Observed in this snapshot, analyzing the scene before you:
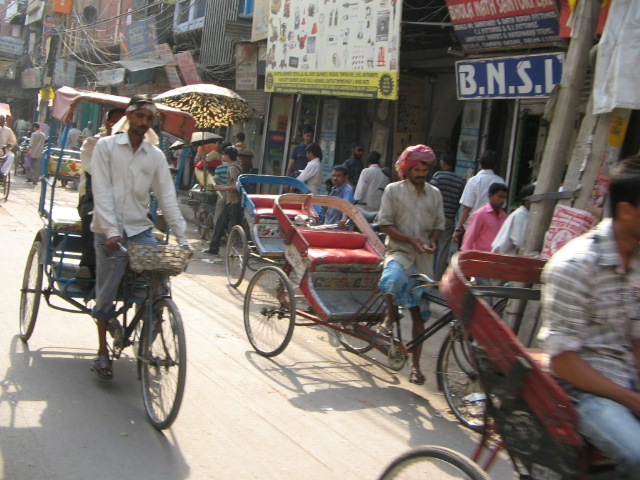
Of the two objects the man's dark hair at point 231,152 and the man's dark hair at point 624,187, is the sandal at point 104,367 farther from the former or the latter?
the man's dark hair at point 231,152

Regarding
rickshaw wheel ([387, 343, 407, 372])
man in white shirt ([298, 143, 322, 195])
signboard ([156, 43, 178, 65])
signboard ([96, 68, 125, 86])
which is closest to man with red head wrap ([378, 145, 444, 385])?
rickshaw wheel ([387, 343, 407, 372])

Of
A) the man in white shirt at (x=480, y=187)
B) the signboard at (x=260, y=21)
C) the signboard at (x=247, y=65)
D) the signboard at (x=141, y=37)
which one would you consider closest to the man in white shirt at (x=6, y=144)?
the signboard at (x=247, y=65)

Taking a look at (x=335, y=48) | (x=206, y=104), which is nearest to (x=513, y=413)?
(x=335, y=48)

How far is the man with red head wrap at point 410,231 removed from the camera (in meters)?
5.48

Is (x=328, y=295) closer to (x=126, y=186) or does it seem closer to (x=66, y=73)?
(x=126, y=186)

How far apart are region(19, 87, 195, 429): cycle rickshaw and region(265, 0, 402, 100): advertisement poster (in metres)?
5.05

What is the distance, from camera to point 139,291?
5020mm

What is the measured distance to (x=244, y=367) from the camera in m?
5.77

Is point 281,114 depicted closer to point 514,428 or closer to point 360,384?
point 360,384

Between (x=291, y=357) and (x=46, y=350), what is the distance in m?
2.00

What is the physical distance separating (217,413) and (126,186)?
1618mm

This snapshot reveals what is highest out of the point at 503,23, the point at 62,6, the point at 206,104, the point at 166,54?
the point at 62,6

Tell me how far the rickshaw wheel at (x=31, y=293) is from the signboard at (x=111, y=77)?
68.9ft

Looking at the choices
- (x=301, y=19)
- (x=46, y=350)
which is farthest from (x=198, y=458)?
(x=301, y=19)
